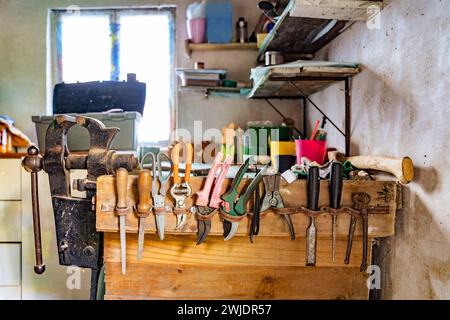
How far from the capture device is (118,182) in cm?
78

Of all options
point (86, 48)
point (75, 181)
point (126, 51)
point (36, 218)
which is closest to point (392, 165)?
point (75, 181)

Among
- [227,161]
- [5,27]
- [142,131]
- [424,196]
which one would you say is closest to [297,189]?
[227,161]

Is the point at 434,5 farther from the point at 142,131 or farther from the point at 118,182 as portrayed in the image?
the point at 142,131

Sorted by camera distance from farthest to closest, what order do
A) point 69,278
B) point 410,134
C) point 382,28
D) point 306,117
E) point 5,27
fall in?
point 5,27
point 306,117
point 69,278
point 382,28
point 410,134

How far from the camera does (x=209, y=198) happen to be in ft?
2.66

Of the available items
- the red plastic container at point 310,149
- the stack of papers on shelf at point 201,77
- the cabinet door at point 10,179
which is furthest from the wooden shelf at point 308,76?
the cabinet door at point 10,179

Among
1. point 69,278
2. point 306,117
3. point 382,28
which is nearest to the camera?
point 382,28

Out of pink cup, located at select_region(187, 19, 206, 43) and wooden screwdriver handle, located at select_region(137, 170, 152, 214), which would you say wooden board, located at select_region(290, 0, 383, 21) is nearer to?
wooden screwdriver handle, located at select_region(137, 170, 152, 214)

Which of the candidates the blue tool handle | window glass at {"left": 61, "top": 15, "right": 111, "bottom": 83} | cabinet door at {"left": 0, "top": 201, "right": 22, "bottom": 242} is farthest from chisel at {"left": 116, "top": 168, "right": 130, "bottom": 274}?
window glass at {"left": 61, "top": 15, "right": 111, "bottom": 83}

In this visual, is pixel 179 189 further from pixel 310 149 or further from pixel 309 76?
pixel 309 76

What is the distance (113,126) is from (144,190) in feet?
3.30

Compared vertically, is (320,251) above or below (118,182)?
below

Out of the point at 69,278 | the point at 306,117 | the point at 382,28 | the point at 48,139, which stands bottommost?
the point at 69,278

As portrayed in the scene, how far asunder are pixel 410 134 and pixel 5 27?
2.61m
